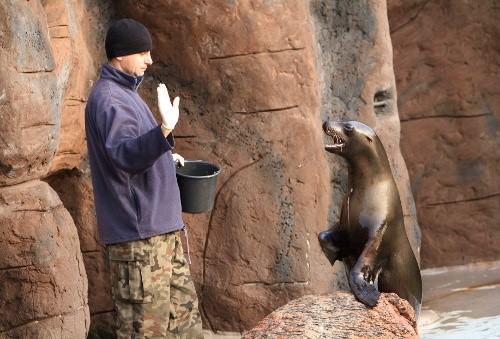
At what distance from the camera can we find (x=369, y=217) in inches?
239

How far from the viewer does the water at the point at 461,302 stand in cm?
714

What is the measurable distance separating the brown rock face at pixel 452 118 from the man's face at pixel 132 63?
14.1ft

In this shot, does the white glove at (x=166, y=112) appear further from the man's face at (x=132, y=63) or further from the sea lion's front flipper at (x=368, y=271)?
the sea lion's front flipper at (x=368, y=271)

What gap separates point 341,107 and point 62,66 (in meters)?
2.10

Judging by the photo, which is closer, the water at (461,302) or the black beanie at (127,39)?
the black beanie at (127,39)

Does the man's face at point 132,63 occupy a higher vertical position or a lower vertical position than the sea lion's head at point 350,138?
higher

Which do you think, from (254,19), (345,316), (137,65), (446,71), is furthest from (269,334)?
(446,71)

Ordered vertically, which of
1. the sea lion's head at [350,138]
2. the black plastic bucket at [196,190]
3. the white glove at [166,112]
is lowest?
the black plastic bucket at [196,190]

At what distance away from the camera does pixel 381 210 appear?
6.12m

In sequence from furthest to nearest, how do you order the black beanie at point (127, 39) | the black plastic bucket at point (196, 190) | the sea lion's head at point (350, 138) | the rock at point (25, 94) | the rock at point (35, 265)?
the sea lion's head at point (350, 138), the rock at point (35, 265), the rock at point (25, 94), the black plastic bucket at point (196, 190), the black beanie at point (127, 39)

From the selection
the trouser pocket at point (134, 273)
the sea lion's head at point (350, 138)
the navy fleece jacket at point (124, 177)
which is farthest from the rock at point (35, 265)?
the sea lion's head at point (350, 138)

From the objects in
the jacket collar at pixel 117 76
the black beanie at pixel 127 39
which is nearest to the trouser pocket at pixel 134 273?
the jacket collar at pixel 117 76

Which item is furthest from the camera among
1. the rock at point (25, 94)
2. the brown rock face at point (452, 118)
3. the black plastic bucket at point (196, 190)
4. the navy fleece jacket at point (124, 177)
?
the brown rock face at point (452, 118)

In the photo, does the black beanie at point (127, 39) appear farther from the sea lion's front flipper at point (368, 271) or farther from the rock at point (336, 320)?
the sea lion's front flipper at point (368, 271)
